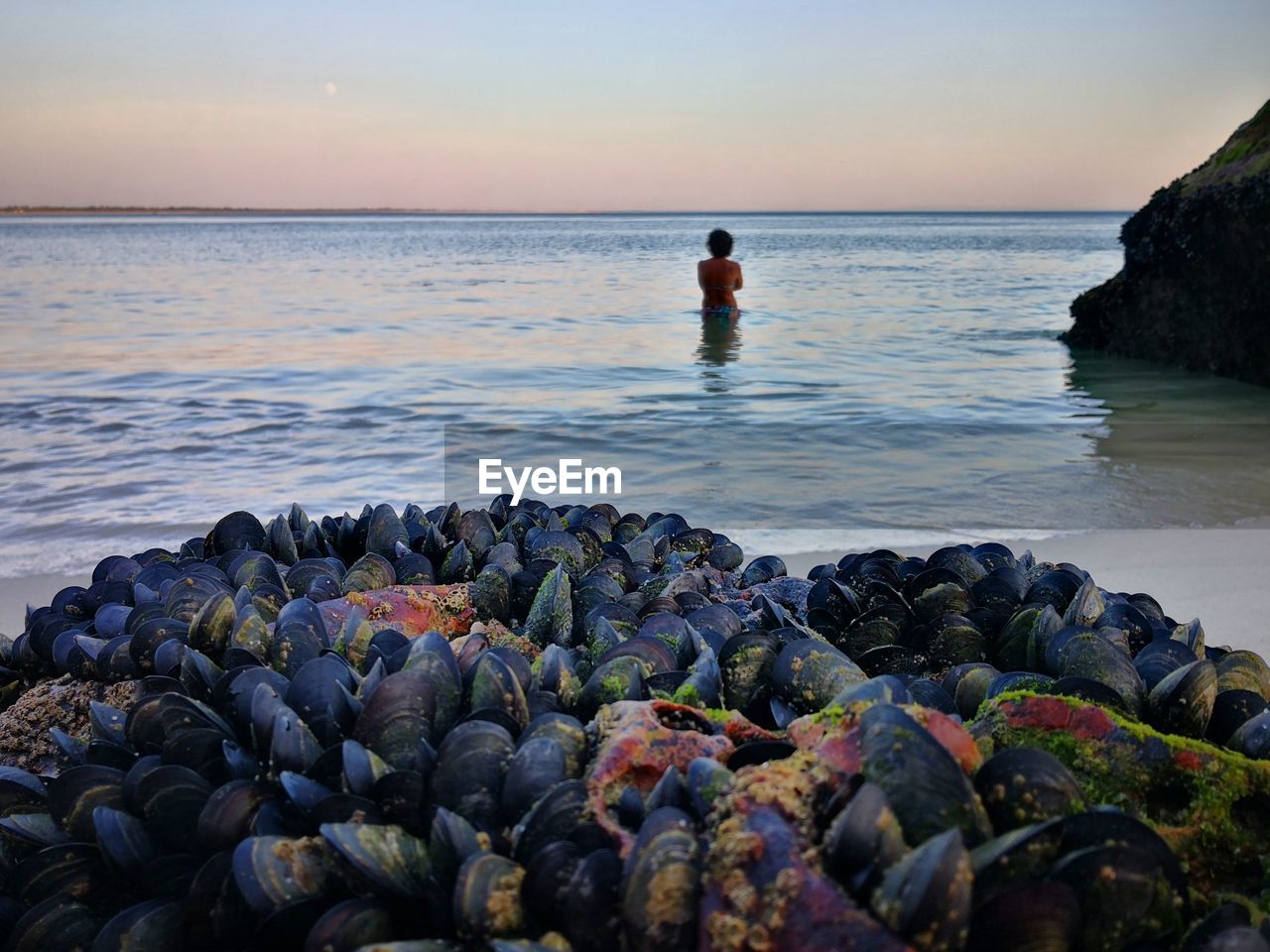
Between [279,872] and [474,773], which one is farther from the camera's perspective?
[474,773]

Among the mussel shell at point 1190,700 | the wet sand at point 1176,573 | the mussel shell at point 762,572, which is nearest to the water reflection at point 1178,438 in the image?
the wet sand at point 1176,573

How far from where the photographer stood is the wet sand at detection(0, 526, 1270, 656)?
389cm

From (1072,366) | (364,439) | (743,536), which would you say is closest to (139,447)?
(364,439)

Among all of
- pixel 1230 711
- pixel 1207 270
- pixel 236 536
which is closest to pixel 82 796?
pixel 236 536

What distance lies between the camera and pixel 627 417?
9836 millimetres

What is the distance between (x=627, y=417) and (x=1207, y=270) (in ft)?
20.2

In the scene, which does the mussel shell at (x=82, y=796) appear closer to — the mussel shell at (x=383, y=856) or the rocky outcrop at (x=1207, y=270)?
the mussel shell at (x=383, y=856)

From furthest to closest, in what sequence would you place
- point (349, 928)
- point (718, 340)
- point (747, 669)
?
1. point (718, 340)
2. point (747, 669)
3. point (349, 928)

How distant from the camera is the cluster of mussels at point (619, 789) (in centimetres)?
125

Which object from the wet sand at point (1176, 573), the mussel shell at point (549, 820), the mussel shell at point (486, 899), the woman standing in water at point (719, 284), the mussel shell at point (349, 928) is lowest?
the wet sand at point (1176, 573)

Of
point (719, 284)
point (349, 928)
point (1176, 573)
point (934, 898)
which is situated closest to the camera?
A: point (934, 898)

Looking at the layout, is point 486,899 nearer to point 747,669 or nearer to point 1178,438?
point 747,669

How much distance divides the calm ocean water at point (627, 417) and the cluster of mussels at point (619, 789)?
327 centimetres

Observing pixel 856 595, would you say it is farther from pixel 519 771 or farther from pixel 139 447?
pixel 139 447
